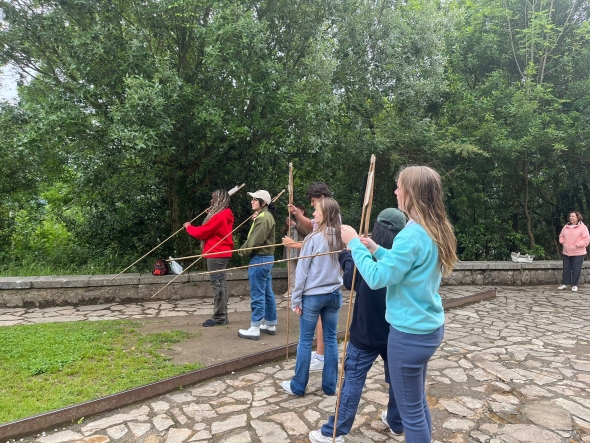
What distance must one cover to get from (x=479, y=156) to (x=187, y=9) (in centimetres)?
707

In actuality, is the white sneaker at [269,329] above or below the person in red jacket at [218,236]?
below

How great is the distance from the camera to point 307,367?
11.9ft

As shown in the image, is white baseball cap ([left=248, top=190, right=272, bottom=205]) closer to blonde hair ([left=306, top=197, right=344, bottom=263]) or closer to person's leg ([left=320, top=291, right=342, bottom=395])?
blonde hair ([left=306, top=197, right=344, bottom=263])

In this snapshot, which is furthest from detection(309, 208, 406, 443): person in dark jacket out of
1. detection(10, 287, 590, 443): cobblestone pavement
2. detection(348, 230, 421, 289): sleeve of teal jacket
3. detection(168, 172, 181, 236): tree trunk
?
detection(168, 172, 181, 236): tree trunk

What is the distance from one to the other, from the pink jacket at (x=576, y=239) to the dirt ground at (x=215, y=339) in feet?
19.2

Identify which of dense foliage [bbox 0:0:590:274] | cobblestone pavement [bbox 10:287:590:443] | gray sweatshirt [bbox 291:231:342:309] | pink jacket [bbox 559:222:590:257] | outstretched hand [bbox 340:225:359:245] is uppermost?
dense foliage [bbox 0:0:590:274]

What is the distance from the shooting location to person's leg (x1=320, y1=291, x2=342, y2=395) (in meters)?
3.56

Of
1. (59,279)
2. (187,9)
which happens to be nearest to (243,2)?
(187,9)

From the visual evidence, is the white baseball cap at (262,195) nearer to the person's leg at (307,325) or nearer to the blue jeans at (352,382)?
the person's leg at (307,325)

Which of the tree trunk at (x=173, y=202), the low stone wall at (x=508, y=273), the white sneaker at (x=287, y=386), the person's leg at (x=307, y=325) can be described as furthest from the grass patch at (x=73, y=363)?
the low stone wall at (x=508, y=273)

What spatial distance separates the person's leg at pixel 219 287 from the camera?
5367 millimetres

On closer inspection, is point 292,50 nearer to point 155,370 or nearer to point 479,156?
point 479,156

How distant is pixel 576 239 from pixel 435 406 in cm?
729

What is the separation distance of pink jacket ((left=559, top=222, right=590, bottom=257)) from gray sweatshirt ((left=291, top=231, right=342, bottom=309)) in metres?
7.75
